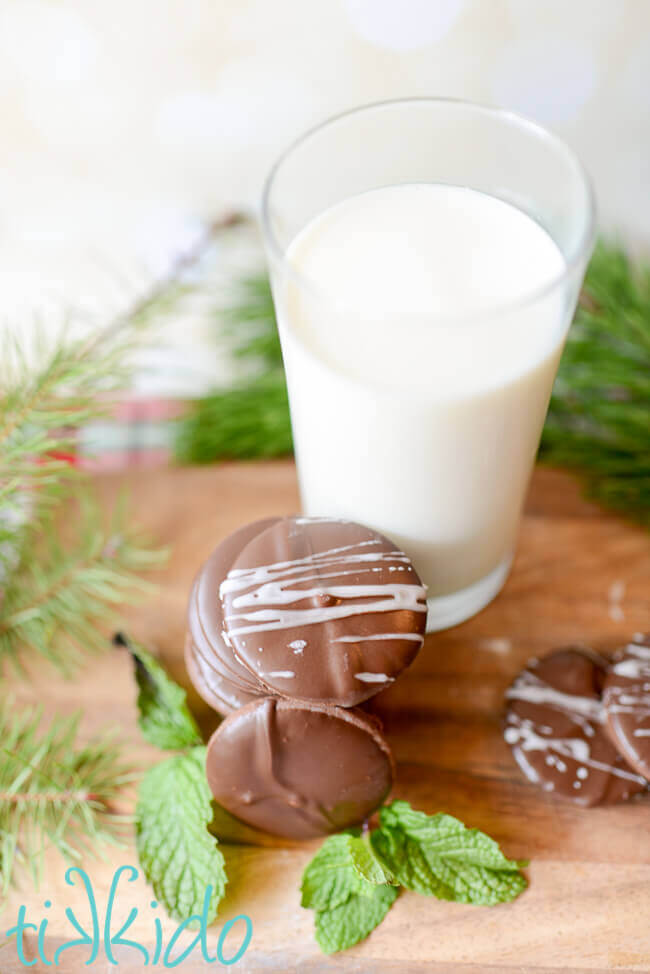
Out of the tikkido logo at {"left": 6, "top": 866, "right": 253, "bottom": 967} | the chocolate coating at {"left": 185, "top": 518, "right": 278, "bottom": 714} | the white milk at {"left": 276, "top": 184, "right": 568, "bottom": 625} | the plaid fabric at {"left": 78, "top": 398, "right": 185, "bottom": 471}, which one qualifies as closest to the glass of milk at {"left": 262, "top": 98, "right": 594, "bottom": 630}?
the white milk at {"left": 276, "top": 184, "right": 568, "bottom": 625}

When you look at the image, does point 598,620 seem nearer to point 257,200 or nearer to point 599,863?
point 599,863

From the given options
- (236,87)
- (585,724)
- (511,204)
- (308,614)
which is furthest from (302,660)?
(236,87)

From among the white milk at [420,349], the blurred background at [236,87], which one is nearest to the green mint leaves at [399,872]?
the white milk at [420,349]

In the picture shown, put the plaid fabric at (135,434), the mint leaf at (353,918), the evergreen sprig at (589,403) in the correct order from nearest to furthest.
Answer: the mint leaf at (353,918), the evergreen sprig at (589,403), the plaid fabric at (135,434)

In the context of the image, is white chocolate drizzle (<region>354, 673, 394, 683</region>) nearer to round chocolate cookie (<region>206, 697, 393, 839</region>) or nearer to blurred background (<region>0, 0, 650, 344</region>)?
round chocolate cookie (<region>206, 697, 393, 839</region>)

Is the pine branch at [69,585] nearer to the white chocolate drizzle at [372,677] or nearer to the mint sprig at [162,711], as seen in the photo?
the mint sprig at [162,711]
